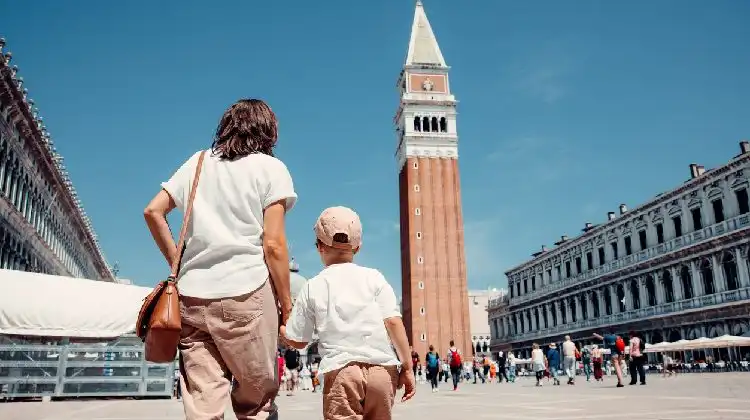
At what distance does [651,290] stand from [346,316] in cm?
4291

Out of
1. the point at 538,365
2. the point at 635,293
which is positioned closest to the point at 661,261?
the point at 635,293

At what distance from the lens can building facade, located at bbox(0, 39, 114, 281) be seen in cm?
2217

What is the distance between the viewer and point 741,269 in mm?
32656

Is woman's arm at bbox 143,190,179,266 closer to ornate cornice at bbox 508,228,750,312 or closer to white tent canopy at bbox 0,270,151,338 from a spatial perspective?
white tent canopy at bbox 0,270,151,338

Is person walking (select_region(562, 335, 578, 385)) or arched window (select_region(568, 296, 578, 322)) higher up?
arched window (select_region(568, 296, 578, 322))

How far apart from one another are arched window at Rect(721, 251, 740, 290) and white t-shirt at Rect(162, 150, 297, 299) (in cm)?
3617

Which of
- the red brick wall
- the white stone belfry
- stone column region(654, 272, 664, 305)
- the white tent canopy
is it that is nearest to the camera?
the white tent canopy

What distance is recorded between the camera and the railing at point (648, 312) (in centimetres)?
3341

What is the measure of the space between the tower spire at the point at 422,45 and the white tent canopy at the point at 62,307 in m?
54.6

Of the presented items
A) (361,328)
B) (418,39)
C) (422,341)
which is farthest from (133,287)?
(418,39)

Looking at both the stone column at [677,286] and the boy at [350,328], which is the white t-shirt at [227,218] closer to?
the boy at [350,328]

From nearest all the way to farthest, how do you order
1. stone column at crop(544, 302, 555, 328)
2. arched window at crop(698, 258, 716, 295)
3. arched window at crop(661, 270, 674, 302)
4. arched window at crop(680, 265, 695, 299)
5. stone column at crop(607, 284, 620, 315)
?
arched window at crop(698, 258, 716, 295), arched window at crop(680, 265, 695, 299), arched window at crop(661, 270, 674, 302), stone column at crop(607, 284, 620, 315), stone column at crop(544, 302, 555, 328)

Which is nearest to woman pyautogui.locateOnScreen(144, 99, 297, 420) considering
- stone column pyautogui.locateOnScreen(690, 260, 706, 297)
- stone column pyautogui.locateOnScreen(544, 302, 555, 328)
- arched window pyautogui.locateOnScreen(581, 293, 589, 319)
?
stone column pyautogui.locateOnScreen(690, 260, 706, 297)

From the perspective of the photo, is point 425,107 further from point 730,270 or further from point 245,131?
point 245,131
